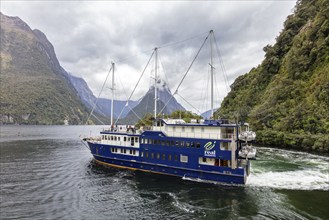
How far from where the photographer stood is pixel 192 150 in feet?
99.9

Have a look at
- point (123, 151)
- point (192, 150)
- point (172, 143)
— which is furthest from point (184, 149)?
point (123, 151)

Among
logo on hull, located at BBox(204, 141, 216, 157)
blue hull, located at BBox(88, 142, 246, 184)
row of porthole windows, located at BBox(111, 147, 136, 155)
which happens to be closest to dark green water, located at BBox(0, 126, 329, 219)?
blue hull, located at BBox(88, 142, 246, 184)

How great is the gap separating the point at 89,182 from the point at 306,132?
51.5 meters

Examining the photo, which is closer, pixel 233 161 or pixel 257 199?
pixel 257 199

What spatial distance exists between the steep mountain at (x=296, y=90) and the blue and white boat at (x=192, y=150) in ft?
81.6

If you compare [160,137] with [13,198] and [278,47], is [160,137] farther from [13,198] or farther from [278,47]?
[278,47]

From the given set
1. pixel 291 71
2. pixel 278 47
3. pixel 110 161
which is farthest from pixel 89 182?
pixel 278 47

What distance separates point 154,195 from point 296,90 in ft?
196

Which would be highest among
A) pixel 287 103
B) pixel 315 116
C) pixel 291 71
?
pixel 291 71

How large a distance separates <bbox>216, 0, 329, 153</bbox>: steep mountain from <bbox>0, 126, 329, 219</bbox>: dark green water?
2258 cm

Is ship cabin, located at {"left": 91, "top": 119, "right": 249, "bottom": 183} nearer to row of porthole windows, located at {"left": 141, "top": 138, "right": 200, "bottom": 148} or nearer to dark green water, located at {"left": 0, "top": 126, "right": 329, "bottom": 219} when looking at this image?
row of porthole windows, located at {"left": 141, "top": 138, "right": 200, "bottom": 148}

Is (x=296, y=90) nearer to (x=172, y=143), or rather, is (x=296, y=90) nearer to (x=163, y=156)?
(x=172, y=143)

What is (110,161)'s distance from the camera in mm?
38219

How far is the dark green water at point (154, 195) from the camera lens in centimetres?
2066
